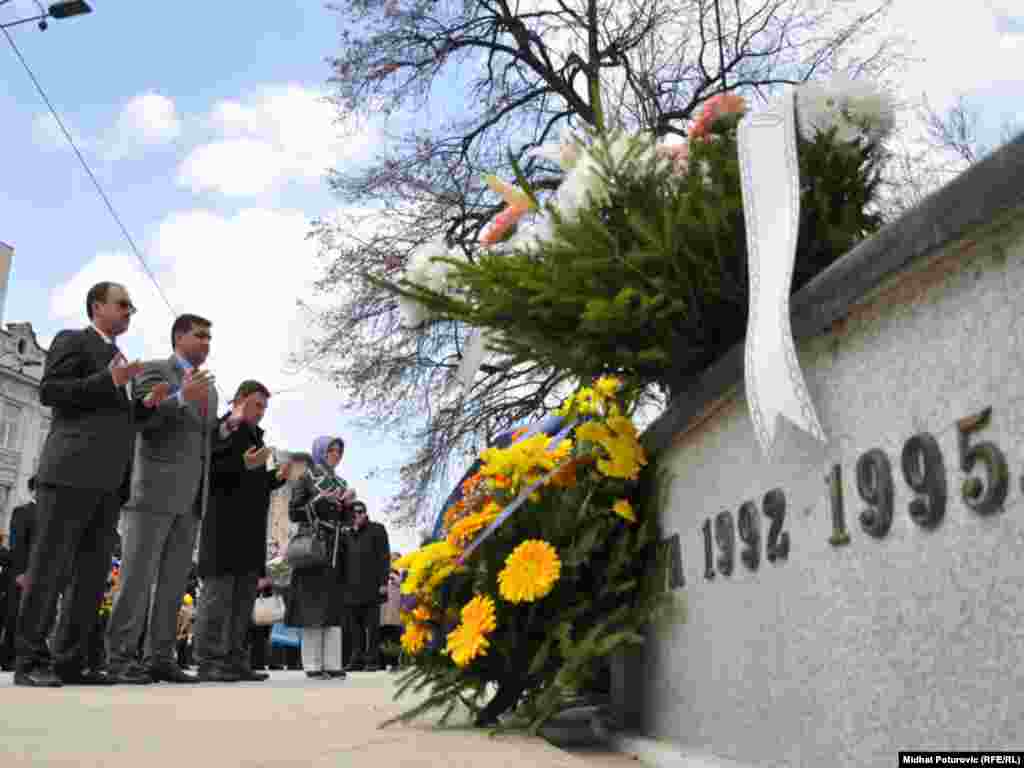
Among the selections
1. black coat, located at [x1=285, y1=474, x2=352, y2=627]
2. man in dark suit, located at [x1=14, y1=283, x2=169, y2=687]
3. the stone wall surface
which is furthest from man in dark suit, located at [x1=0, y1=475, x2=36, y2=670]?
the stone wall surface

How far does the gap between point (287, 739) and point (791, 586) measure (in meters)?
1.43

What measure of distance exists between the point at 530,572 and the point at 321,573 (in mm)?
4640

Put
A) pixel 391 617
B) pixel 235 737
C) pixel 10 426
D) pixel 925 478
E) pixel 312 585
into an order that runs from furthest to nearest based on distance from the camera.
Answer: pixel 10 426
pixel 391 617
pixel 312 585
pixel 235 737
pixel 925 478

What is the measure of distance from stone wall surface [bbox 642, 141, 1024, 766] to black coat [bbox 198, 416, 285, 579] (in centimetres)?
455

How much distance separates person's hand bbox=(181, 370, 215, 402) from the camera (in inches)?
206

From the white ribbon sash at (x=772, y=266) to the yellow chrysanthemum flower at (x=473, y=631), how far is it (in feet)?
3.78

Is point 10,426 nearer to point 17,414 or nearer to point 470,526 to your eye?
point 17,414

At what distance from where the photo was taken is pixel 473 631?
8.88 ft

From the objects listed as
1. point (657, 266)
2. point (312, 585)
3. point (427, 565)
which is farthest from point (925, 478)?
point (312, 585)

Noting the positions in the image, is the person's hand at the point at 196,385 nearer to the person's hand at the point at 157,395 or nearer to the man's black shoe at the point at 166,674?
the person's hand at the point at 157,395

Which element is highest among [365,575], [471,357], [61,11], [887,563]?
[61,11]

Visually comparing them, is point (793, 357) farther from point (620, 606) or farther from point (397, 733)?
point (397, 733)

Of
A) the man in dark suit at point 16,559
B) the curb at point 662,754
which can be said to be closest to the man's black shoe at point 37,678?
the curb at point 662,754

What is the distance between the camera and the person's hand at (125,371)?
15.2 feet
